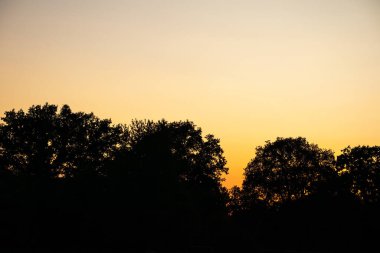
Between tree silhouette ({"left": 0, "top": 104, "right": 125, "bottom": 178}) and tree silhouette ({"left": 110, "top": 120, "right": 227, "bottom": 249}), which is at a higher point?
tree silhouette ({"left": 0, "top": 104, "right": 125, "bottom": 178})

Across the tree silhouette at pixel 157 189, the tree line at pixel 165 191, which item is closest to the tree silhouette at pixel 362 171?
the tree line at pixel 165 191

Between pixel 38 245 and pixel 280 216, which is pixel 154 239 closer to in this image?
pixel 38 245

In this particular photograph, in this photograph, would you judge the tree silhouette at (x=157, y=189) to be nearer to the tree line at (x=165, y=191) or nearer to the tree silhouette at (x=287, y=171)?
the tree line at (x=165, y=191)

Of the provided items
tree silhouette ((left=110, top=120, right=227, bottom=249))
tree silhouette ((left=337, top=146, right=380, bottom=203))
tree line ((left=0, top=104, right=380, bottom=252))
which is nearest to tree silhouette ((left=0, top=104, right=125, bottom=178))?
tree line ((left=0, top=104, right=380, bottom=252))

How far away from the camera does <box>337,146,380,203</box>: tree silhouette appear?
67.5 metres

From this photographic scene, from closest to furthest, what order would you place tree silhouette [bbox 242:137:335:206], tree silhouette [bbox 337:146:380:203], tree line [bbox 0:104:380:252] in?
1. tree line [bbox 0:104:380:252]
2. tree silhouette [bbox 337:146:380:203]
3. tree silhouette [bbox 242:137:335:206]

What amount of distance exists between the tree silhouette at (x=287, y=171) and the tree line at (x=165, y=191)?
20 centimetres

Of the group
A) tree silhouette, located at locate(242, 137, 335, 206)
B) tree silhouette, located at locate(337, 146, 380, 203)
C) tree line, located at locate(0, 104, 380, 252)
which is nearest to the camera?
tree line, located at locate(0, 104, 380, 252)

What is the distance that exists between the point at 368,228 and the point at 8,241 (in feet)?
157

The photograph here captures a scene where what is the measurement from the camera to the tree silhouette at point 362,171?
67.5 m

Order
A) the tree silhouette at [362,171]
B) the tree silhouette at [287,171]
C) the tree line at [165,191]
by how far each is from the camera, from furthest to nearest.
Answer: the tree silhouette at [287,171] < the tree silhouette at [362,171] < the tree line at [165,191]

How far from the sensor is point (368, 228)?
5703 cm

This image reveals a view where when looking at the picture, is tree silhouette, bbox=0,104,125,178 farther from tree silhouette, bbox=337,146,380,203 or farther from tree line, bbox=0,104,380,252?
tree silhouette, bbox=337,146,380,203

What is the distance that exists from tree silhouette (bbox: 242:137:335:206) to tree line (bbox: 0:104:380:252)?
0.20m
